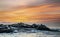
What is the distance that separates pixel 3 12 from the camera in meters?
1.69

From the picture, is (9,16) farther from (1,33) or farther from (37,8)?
(37,8)

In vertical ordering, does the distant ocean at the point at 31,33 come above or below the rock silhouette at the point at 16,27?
below

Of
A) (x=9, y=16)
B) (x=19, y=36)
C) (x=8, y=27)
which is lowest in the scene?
(x=19, y=36)

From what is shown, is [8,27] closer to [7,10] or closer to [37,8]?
[7,10]

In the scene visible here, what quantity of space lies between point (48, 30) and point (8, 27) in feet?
1.45

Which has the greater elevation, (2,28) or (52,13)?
(52,13)

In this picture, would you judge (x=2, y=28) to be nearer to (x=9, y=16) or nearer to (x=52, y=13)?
(x=9, y=16)

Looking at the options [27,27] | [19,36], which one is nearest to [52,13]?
Result: [27,27]

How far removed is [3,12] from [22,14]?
0.21m

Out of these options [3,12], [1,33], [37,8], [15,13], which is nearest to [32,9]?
[37,8]

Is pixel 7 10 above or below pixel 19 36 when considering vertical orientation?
above

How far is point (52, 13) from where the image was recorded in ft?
5.57

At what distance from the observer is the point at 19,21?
1.67m

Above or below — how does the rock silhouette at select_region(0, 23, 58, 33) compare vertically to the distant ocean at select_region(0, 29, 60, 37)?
above
